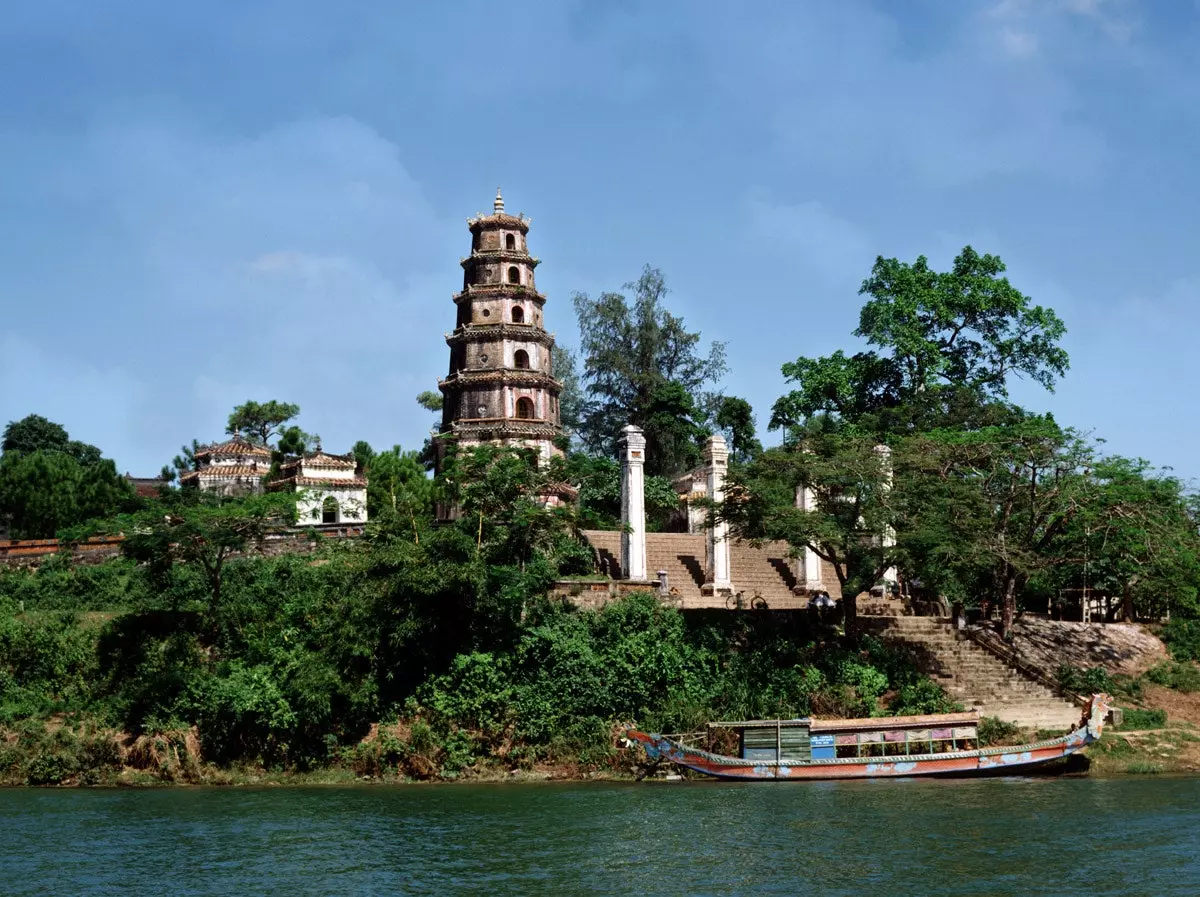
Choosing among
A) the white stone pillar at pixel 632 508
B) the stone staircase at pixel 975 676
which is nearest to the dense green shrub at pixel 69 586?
the white stone pillar at pixel 632 508

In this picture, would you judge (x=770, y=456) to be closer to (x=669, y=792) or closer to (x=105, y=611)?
(x=669, y=792)

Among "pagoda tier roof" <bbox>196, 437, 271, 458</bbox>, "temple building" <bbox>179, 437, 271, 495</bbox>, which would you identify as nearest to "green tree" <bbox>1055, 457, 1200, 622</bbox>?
"temple building" <bbox>179, 437, 271, 495</bbox>

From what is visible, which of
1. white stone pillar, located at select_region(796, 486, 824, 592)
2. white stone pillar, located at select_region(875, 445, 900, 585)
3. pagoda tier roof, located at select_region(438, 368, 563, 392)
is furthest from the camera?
Answer: pagoda tier roof, located at select_region(438, 368, 563, 392)

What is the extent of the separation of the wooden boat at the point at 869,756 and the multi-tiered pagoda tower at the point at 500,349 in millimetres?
23281

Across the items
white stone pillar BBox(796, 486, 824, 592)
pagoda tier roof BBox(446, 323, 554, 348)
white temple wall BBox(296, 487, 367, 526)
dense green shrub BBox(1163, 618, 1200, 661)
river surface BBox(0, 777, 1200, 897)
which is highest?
pagoda tier roof BBox(446, 323, 554, 348)

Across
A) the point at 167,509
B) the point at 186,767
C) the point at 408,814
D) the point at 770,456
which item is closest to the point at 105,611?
the point at 167,509

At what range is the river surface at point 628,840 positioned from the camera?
17.3m

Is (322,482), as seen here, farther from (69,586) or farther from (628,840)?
(628,840)

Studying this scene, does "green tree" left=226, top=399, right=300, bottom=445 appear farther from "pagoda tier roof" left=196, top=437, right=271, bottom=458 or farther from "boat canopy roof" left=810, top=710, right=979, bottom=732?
"boat canopy roof" left=810, top=710, right=979, bottom=732

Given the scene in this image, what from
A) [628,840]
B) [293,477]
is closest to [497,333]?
[293,477]

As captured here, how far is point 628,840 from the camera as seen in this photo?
1997 centimetres

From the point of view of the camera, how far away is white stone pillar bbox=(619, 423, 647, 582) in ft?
106

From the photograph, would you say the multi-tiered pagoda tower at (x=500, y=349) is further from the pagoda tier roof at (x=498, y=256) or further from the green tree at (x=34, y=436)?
the green tree at (x=34, y=436)

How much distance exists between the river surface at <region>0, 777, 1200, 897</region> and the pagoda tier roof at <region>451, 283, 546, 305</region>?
26507mm
